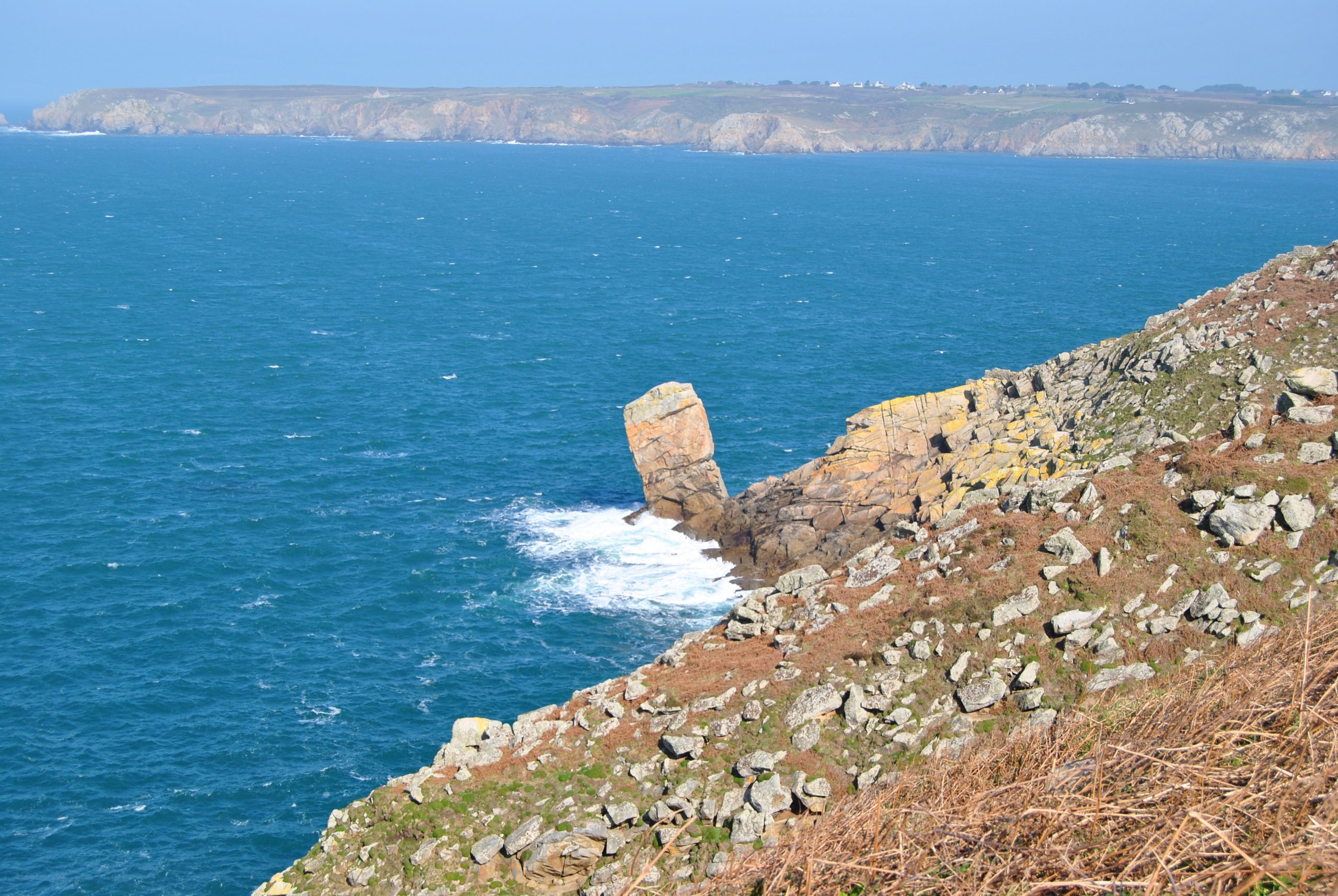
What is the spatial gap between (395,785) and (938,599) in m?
17.9

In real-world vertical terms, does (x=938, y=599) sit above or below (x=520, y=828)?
above

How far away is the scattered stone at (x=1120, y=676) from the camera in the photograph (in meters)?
28.3

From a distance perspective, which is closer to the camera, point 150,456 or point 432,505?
point 432,505

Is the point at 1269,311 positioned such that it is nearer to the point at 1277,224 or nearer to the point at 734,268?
the point at 734,268

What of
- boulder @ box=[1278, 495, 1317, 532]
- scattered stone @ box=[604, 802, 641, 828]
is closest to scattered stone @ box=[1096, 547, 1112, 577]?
boulder @ box=[1278, 495, 1317, 532]

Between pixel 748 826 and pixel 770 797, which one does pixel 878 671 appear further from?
pixel 748 826

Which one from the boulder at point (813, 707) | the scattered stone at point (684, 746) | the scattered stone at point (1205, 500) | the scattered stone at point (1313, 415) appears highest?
the scattered stone at point (1313, 415)

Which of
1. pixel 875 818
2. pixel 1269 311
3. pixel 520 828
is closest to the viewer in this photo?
pixel 875 818

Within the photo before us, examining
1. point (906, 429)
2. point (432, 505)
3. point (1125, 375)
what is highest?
point (1125, 375)

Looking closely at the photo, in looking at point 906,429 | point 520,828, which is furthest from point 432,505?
point 520,828

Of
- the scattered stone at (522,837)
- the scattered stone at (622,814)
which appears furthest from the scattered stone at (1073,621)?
the scattered stone at (522,837)

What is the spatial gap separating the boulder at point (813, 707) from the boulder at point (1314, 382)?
21.3 metres

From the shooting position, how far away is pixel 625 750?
1255 inches

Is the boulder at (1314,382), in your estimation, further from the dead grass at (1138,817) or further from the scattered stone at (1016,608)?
the dead grass at (1138,817)
